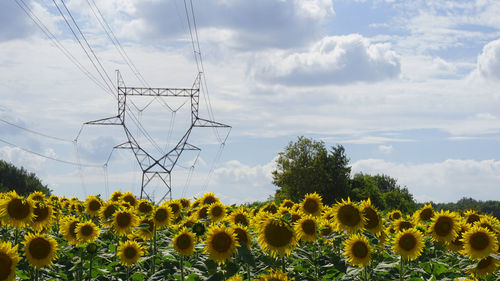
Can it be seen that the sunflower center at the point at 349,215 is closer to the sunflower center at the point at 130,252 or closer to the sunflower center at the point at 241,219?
the sunflower center at the point at 241,219

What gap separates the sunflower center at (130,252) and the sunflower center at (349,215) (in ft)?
10.9

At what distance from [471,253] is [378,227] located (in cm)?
144

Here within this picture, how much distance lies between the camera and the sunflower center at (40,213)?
9148 millimetres

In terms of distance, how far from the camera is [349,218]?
7.84m

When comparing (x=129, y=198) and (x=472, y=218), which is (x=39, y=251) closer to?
(x=129, y=198)

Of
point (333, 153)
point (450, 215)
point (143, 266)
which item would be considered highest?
point (333, 153)

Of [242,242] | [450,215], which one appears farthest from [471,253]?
[242,242]

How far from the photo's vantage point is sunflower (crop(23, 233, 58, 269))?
750 cm

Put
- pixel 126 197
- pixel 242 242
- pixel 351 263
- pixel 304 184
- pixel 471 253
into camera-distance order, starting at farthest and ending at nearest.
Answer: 1. pixel 304 184
2. pixel 126 197
3. pixel 471 253
4. pixel 351 263
5. pixel 242 242

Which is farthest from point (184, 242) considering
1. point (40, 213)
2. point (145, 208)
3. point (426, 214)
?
point (426, 214)

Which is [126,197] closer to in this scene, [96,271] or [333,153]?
[96,271]

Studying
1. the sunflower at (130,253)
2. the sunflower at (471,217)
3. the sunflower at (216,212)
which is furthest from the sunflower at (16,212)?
the sunflower at (471,217)

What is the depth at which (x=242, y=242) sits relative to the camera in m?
5.94

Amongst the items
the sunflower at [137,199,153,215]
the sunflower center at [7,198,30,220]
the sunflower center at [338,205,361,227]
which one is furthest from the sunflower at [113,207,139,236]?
the sunflower center at [338,205,361,227]
